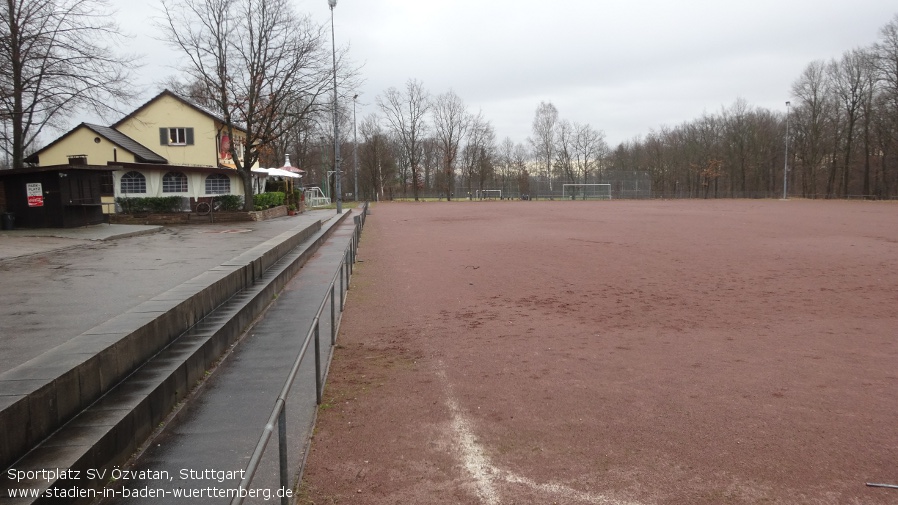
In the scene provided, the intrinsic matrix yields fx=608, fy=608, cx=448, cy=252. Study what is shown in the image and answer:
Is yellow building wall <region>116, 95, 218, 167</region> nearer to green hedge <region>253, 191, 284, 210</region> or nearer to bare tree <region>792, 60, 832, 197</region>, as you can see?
green hedge <region>253, 191, 284, 210</region>

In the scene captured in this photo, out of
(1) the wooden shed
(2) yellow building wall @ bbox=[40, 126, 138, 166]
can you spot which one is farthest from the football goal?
(1) the wooden shed

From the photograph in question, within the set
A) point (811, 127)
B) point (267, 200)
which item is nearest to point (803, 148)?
point (811, 127)

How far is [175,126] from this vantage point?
38156 mm

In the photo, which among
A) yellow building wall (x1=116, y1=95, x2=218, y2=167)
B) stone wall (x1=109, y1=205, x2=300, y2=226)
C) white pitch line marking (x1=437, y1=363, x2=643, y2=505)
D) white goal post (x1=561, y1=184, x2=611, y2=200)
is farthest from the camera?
white goal post (x1=561, y1=184, x2=611, y2=200)

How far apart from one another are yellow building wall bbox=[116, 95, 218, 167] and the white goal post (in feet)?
191

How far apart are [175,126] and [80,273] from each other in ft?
99.6

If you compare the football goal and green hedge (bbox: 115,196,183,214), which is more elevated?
the football goal

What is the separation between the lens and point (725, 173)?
Result: 283ft

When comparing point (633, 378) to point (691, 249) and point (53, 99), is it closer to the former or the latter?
point (691, 249)

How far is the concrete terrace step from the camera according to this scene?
3.78 m

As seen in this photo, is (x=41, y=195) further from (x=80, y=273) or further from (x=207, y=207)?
(x=80, y=273)

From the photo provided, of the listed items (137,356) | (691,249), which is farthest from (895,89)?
(137,356)

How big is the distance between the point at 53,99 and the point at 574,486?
27.5 metres

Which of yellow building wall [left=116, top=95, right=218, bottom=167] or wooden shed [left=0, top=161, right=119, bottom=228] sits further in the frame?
yellow building wall [left=116, top=95, right=218, bottom=167]
